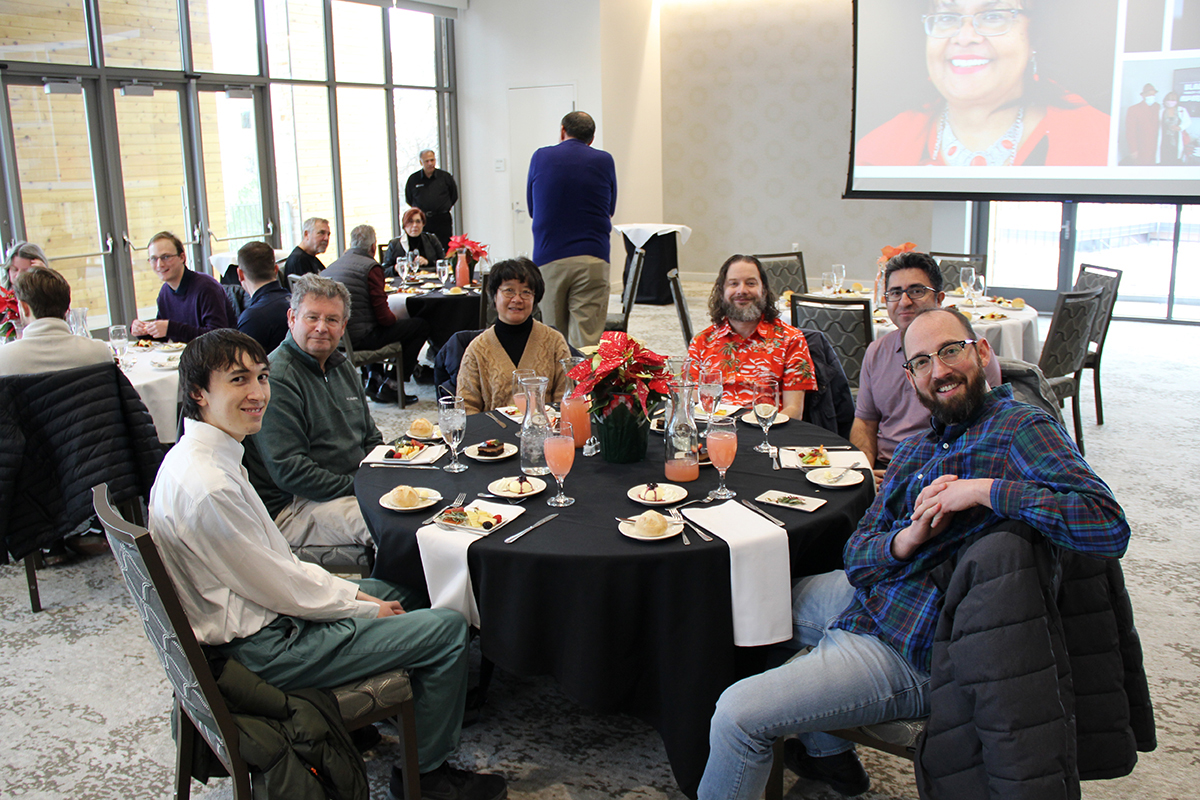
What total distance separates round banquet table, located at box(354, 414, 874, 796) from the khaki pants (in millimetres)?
4129

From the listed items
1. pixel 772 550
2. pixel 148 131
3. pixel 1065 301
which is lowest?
pixel 772 550

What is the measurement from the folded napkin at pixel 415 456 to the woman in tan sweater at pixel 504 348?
2.07 feet

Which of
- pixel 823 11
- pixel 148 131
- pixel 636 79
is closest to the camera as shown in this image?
pixel 148 131

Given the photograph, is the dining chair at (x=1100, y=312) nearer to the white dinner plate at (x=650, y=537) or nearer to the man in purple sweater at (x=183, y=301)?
the white dinner plate at (x=650, y=537)

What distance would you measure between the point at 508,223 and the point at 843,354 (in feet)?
23.9

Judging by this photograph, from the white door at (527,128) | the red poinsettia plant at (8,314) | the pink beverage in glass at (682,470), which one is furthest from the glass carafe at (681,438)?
the white door at (527,128)

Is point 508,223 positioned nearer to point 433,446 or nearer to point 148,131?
point 148,131

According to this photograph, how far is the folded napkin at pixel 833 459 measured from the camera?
2.64 metres

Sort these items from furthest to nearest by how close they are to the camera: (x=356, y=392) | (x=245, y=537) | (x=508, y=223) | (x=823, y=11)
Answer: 1. (x=508, y=223)
2. (x=823, y=11)
3. (x=356, y=392)
4. (x=245, y=537)

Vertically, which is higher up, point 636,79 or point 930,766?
point 636,79

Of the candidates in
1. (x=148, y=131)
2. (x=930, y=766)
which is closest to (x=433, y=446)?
(x=930, y=766)

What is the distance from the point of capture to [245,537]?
6.37 feet

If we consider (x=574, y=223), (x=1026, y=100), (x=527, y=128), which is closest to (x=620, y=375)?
(x=574, y=223)

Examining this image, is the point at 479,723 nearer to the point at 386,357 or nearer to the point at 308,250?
the point at 386,357
